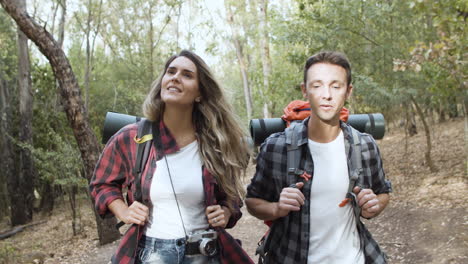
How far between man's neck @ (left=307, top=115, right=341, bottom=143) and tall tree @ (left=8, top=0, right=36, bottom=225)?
1353 centimetres

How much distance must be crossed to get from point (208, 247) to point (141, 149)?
66cm

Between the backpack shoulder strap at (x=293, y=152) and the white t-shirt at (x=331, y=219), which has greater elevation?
the backpack shoulder strap at (x=293, y=152)

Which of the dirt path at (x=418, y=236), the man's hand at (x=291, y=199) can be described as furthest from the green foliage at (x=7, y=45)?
the man's hand at (x=291, y=199)

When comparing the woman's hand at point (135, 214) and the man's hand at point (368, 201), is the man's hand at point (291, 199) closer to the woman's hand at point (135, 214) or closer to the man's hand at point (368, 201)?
the man's hand at point (368, 201)

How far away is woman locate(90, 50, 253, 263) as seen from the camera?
2.17 m

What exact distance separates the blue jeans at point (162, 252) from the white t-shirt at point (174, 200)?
0.03m

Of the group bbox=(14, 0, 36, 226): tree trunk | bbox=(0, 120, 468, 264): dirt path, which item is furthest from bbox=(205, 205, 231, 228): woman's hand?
bbox=(14, 0, 36, 226): tree trunk

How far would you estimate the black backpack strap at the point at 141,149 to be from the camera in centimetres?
220

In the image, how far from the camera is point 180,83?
2.49 meters

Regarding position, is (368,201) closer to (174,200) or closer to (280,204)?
(280,204)

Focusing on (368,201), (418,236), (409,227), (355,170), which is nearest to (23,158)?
(409,227)

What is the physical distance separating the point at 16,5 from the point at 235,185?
20.2ft

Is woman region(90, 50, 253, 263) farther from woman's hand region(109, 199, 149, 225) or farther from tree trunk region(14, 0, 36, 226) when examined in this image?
tree trunk region(14, 0, 36, 226)

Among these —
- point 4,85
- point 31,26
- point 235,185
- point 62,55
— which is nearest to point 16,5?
point 31,26
